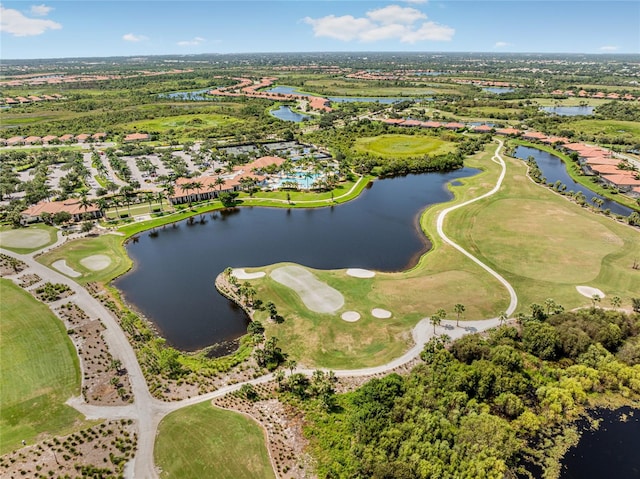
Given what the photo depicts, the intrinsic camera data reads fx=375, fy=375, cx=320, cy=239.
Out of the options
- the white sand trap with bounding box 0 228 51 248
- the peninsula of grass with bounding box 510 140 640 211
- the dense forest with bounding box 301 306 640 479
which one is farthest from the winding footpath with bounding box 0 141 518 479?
the peninsula of grass with bounding box 510 140 640 211

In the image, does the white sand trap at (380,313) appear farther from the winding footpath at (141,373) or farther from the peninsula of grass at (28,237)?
the peninsula of grass at (28,237)

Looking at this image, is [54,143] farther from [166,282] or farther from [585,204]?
[585,204]

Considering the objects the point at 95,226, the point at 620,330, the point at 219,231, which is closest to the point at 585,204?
the point at 620,330

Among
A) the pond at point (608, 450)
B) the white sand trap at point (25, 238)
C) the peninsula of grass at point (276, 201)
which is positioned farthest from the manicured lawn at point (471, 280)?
the white sand trap at point (25, 238)

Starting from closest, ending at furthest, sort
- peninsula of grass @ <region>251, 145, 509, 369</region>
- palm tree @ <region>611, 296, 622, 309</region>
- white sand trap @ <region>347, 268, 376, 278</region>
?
peninsula of grass @ <region>251, 145, 509, 369</region> → palm tree @ <region>611, 296, 622, 309</region> → white sand trap @ <region>347, 268, 376, 278</region>

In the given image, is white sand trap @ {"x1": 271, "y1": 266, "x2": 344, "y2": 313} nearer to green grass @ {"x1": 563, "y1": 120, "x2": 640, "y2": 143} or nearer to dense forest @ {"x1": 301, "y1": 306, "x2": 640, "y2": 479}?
dense forest @ {"x1": 301, "y1": 306, "x2": 640, "y2": 479}

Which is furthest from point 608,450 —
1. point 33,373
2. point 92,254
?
point 92,254
